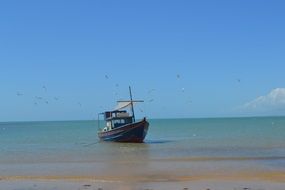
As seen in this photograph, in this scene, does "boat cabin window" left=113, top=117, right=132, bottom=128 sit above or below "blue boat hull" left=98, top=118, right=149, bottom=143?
above

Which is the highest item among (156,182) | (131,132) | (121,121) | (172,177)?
(121,121)

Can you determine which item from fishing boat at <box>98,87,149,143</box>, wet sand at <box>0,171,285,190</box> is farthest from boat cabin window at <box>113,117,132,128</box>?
wet sand at <box>0,171,285,190</box>

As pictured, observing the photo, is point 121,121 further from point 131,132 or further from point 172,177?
point 172,177

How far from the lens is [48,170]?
25.0 meters

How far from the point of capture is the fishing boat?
155 feet

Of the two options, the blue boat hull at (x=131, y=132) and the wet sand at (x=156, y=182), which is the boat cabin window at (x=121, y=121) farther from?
the wet sand at (x=156, y=182)

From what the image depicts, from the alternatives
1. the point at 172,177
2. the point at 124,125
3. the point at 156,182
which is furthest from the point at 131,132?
the point at 156,182

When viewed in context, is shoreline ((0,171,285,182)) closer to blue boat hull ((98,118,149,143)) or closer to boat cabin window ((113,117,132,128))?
blue boat hull ((98,118,149,143))

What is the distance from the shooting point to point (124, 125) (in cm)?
4728

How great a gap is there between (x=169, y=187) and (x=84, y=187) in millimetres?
2969

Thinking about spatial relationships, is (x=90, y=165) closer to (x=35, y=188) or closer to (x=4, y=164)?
(x=4, y=164)

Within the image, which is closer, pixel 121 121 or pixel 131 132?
pixel 131 132

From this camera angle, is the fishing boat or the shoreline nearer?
the shoreline

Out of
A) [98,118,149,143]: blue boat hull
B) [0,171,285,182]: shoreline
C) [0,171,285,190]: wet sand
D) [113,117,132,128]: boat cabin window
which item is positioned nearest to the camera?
[0,171,285,190]: wet sand
